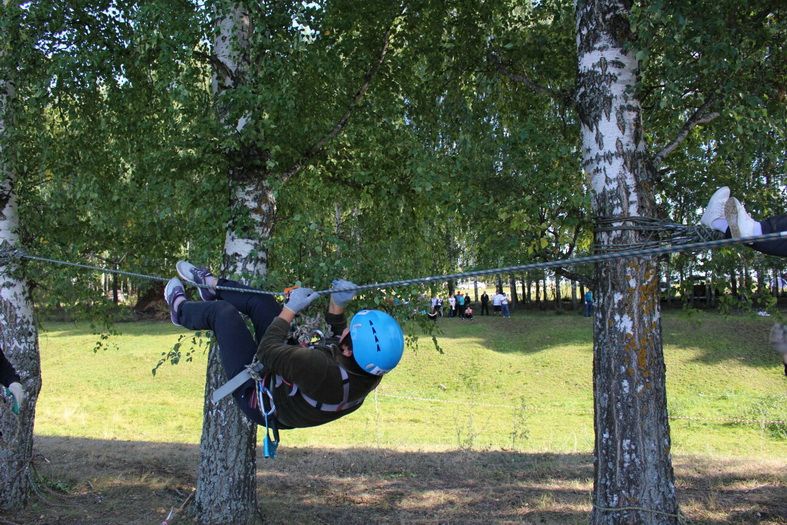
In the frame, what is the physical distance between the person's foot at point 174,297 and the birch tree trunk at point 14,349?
367 centimetres

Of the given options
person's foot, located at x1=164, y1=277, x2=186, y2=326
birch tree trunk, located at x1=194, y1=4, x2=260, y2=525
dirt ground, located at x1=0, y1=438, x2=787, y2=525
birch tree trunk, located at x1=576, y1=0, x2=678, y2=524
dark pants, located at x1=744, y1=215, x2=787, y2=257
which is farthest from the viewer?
dirt ground, located at x1=0, y1=438, x2=787, y2=525

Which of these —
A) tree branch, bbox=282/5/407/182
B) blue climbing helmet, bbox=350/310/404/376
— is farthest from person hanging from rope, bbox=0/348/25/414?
tree branch, bbox=282/5/407/182

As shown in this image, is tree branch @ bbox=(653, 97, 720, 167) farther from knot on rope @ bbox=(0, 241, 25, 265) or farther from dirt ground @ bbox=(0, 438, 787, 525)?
knot on rope @ bbox=(0, 241, 25, 265)

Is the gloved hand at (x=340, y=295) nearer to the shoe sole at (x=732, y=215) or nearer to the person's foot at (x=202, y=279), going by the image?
the person's foot at (x=202, y=279)

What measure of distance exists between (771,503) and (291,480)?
20.9ft

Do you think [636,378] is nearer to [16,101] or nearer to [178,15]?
[178,15]

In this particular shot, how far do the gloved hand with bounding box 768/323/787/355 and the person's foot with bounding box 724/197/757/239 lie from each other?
703mm

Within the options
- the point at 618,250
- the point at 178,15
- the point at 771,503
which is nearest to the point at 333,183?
the point at 178,15

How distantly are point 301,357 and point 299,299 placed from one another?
46 centimetres

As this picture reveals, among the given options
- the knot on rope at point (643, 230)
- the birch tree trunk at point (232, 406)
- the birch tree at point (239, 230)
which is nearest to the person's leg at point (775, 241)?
the knot on rope at point (643, 230)

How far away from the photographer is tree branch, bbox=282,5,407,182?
23.1ft

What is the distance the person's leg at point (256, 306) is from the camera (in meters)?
4.95

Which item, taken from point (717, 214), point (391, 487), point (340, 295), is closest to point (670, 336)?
point (391, 487)

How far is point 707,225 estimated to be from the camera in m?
4.06
